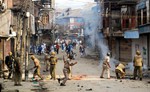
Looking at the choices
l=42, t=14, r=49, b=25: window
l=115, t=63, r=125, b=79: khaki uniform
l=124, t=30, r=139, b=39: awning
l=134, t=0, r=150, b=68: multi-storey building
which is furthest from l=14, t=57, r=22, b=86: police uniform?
l=42, t=14, r=49, b=25: window

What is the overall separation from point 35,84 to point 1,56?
29.2ft

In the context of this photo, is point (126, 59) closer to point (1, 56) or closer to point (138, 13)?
point (138, 13)

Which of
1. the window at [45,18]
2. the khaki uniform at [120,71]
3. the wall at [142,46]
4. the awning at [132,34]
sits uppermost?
the window at [45,18]

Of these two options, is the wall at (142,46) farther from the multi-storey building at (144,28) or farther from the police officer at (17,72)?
the police officer at (17,72)

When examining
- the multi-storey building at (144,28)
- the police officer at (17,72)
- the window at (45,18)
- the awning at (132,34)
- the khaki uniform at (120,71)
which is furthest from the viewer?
the window at (45,18)

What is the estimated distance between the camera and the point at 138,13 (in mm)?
33250

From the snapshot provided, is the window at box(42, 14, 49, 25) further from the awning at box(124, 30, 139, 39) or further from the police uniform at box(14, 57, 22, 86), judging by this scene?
the police uniform at box(14, 57, 22, 86)

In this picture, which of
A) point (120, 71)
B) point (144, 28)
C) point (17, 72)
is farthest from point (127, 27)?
point (17, 72)

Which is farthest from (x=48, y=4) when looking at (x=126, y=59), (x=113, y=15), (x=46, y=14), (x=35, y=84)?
(x=35, y=84)

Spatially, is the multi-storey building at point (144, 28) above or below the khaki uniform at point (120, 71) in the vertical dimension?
above

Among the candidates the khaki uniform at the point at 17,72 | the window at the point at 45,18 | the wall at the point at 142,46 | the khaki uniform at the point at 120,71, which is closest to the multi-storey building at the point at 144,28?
the wall at the point at 142,46

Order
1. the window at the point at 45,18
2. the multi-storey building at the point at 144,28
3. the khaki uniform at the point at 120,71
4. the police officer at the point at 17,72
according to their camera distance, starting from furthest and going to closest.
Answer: the window at the point at 45,18, the multi-storey building at the point at 144,28, the khaki uniform at the point at 120,71, the police officer at the point at 17,72

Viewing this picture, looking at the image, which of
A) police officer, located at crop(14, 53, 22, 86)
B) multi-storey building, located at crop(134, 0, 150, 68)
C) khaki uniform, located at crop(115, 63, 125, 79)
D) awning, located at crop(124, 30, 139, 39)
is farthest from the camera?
awning, located at crop(124, 30, 139, 39)

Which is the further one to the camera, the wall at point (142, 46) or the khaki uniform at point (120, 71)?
the wall at point (142, 46)
